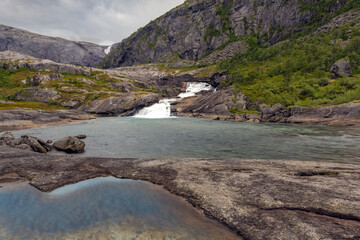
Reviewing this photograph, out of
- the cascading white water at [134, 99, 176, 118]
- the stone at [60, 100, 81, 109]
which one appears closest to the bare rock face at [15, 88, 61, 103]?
the stone at [60, 100, 81, 109]

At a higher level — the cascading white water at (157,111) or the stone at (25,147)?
the cascading white water at (157,111)

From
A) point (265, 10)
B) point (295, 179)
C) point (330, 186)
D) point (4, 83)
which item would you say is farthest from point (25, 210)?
point (265, 10)

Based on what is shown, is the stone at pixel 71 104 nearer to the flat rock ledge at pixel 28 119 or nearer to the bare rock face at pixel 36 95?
the bare rock face at pixel 36 95

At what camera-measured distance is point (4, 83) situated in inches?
4429

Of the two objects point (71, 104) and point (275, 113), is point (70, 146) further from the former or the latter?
point (71, 104)

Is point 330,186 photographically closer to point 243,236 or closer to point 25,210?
point 243,236

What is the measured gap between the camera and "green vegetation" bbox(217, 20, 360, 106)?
65.1 m

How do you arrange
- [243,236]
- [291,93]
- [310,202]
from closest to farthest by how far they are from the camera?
1. [243,236]
2. [310,202]
3. [291,93]

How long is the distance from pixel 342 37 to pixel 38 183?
6240 inches

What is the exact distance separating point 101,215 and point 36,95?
109909 millimetres

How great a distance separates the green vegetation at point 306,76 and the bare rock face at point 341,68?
6.46ft

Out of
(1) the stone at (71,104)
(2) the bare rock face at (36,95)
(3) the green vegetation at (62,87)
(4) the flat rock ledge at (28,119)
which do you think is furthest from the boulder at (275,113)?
(2) the bare rock face at (36,95)

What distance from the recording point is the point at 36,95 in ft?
316

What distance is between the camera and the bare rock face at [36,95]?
93.7 m
